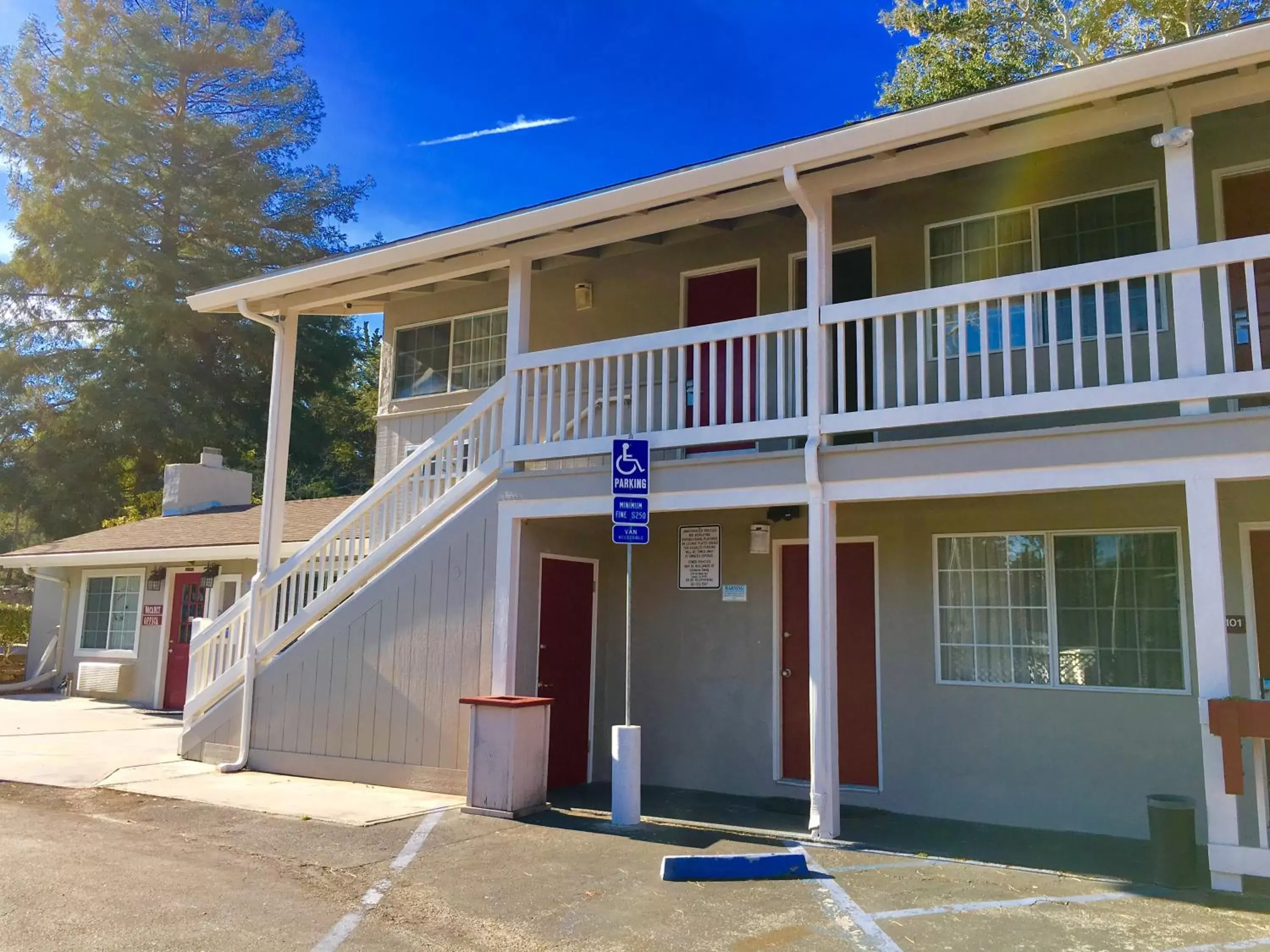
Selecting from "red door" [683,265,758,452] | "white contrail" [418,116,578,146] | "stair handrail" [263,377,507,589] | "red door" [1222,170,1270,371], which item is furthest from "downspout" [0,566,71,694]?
"red door" [1222,170,1270,371]

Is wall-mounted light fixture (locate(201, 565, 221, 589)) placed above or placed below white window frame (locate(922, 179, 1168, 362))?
below

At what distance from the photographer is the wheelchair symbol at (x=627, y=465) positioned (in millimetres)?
8195

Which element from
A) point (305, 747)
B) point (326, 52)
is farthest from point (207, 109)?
point (305, 747)

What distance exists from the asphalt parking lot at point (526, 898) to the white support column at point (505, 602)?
4.94 ft

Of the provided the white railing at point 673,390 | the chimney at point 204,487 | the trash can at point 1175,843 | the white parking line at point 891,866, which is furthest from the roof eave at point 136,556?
the trash can at point 1175,843

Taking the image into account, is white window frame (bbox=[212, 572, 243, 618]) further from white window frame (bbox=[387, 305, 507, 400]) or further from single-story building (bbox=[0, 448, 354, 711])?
white window frame (bbox=[387, 305, 507, 400])

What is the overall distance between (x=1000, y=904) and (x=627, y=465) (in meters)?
4.16

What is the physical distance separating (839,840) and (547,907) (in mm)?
2532

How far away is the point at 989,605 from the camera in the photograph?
862 cm

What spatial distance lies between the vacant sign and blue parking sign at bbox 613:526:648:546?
2.14m

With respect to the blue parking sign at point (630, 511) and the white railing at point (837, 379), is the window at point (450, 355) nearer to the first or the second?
the white railing at point (837, 379)

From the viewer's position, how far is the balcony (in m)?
6.56

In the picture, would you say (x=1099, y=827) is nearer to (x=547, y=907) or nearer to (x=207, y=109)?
(x=547, y=907)

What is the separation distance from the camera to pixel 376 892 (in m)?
6.14
